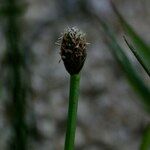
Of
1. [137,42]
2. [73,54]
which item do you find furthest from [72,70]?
[137,42]

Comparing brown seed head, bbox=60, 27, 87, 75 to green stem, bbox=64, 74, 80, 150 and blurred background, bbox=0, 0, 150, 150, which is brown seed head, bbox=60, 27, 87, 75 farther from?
blurred background, bbox=0, 0, 150, 150

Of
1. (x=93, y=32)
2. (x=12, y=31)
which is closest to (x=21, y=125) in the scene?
(x=12, y=31)

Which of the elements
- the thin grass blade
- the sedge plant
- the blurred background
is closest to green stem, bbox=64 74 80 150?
the sedge plant

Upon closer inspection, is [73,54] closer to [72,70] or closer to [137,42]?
[72,70]

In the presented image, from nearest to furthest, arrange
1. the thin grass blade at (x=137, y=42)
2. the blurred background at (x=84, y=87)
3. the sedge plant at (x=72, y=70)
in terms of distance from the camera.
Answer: the sedge plant at (x=72, y=70) → the thin grass blade at (x=137, y=42) → the blurred background at (x=84, y=87)

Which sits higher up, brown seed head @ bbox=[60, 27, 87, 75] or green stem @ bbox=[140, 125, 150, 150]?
brown seed head @ bbox=[60, 27, 87, 75]

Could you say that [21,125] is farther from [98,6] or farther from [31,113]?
[98,6]

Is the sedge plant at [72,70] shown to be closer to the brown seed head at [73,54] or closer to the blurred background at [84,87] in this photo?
the brown seed head at [73,54]

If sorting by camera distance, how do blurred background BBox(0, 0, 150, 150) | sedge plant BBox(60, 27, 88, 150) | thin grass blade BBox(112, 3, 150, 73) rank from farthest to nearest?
blurred background BBox(0, 0, 150, 150) < thin grass blade BBox(112, 3, 150, 73) < sedge plant BBox(60, 27, 88, 150)

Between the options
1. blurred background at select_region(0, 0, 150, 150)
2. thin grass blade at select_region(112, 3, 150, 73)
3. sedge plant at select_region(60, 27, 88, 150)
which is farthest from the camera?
blurred background at select_region(0, 0, 150, 150)

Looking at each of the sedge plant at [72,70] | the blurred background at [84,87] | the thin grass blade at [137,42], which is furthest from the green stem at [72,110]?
the blurred background at [84,87]

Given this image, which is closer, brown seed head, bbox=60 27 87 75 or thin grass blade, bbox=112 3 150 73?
brown seed head, bbox=60 27 87 75
